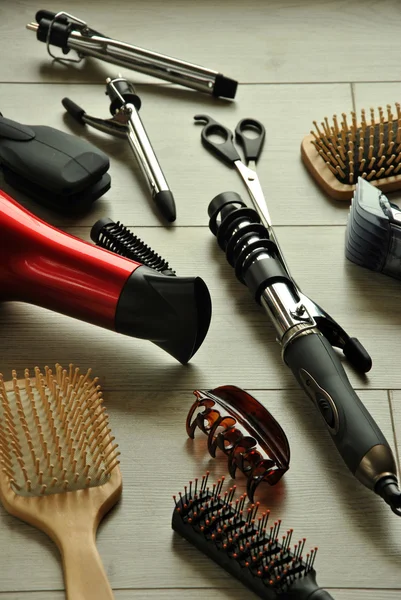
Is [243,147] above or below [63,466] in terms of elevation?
above

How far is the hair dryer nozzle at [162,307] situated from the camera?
0.91m

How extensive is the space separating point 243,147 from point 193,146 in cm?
7

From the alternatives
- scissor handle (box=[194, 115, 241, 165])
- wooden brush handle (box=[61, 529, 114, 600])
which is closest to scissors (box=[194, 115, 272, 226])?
scissor handle (box=[194, 115, 241, 165])

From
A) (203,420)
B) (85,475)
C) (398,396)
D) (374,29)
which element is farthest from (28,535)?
(374,29)

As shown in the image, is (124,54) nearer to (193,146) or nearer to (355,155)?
(193,146)

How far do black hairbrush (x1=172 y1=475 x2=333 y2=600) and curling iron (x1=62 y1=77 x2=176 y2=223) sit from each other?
40cm

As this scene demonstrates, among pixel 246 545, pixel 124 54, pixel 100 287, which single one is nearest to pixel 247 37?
pixel 124 54

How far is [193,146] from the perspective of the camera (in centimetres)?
119

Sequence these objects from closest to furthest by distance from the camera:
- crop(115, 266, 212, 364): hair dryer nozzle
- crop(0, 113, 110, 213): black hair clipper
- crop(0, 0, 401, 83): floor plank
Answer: crop(115, 266, 212, 364): hair dryer nozzle
crop(0, 113, 110, 213): black hair clipper
crop(0, 0, 401, 83): floor plank

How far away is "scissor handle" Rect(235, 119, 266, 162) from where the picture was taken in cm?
117

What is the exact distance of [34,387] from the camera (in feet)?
2.93

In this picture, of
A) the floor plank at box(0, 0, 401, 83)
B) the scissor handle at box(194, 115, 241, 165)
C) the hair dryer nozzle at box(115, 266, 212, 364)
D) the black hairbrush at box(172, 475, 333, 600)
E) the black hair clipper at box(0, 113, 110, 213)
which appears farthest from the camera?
the floor plank at box(0, 0, 401, 83)

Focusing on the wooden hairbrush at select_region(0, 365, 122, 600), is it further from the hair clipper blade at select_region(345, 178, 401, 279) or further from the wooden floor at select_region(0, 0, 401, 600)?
the hair clipper blade at select_region(345, 178, 401, 279)

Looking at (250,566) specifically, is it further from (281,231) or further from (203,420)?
(281,231)
